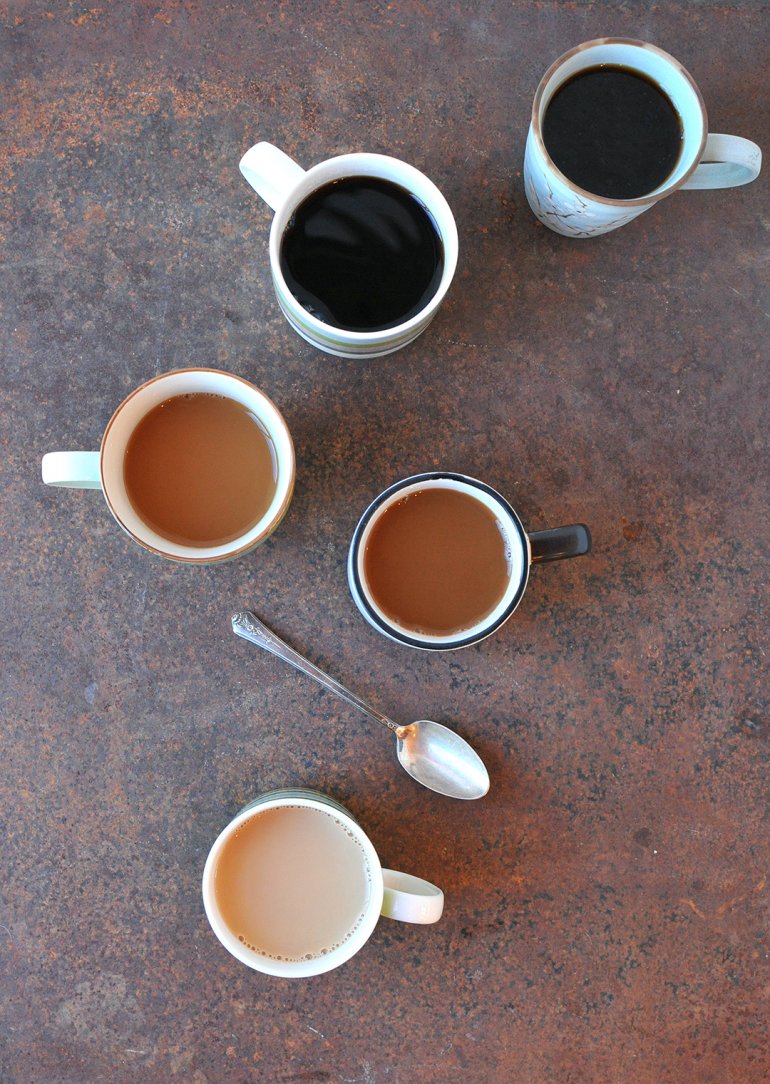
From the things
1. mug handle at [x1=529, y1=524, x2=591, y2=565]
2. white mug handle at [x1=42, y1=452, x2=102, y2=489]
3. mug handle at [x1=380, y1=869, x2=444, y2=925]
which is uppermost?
white mug handle at [x1=42, y1=452, x2=102, y2=489]

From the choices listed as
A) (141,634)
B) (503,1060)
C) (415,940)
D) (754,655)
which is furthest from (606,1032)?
(141,634)

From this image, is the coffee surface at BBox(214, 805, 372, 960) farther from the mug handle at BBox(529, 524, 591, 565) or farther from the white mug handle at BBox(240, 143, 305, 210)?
the white mug handle at BBox(240, 143, 305, 210)

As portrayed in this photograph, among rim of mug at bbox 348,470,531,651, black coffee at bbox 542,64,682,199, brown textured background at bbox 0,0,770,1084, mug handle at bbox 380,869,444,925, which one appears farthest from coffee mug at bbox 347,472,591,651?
black coffee at bbox 542,64,682,199

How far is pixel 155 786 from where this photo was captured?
1.21 m

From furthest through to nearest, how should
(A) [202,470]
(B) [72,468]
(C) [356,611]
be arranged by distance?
(C) [356,611] < (A) [202,470] < (B) [72,468]

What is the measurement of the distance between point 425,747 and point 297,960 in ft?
1.17

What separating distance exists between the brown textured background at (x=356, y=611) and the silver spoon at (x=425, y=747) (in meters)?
0.03

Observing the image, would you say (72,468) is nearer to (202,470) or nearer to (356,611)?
(202,470)

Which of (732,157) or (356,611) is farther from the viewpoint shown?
(356,611)

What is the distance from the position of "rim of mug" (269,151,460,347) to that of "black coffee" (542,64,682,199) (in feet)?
0.69

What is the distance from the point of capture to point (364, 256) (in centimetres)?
107

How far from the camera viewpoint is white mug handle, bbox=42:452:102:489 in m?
0.99

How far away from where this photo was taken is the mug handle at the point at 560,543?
1.07 m

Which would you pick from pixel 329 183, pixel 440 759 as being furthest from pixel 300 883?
pixel 329 183
